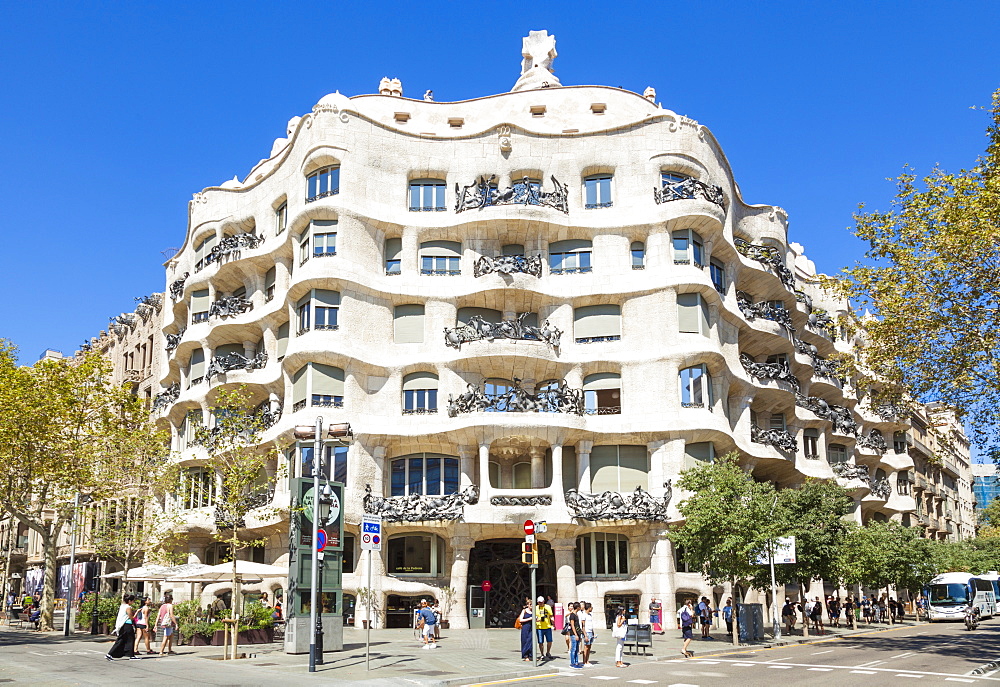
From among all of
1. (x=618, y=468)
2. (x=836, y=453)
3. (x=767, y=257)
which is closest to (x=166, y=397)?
(x=618, y=468)

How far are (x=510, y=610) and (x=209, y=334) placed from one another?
20684mm

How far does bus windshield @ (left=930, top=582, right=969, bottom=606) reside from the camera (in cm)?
5581

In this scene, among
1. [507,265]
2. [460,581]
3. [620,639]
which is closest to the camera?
[620,639]

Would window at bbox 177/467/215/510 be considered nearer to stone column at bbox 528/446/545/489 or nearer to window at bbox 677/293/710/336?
stone column at bbox 528/446/545/489

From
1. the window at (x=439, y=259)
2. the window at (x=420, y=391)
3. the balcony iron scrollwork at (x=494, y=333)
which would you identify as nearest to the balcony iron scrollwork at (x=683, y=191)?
the balcony iron scrollwork at (x=494, y=333)

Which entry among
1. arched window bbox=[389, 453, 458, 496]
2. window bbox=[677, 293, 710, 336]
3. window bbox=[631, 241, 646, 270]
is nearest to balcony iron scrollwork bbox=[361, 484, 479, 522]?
arched window bbox=[389, 453, 458, 496]

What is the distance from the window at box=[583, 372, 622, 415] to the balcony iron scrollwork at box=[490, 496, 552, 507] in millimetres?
5394

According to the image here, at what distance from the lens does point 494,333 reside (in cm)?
4278

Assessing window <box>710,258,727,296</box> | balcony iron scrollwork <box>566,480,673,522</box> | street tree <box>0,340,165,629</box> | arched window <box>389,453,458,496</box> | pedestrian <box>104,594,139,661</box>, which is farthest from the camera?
window <box>710,258,727,296</box>

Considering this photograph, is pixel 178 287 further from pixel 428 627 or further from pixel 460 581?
pixel 428 627

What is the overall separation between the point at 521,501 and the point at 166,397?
2346cm

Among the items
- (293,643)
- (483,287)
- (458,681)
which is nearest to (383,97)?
(483,287)

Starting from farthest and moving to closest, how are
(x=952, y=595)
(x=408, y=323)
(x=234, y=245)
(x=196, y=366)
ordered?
(x=952, y=595)
(x=196, y=366)
(x=234, y=245)
(x=408, y=323)

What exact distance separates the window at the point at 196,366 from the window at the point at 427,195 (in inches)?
566
